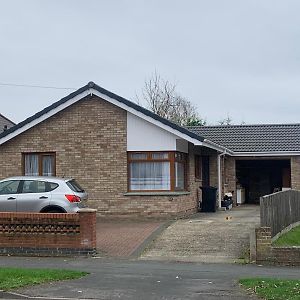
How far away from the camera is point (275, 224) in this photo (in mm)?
16141

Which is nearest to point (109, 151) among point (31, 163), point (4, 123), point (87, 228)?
point (31, 163)

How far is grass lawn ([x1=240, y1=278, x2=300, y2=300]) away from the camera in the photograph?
9.53 m

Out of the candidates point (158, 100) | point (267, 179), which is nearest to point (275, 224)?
point (267, 179)

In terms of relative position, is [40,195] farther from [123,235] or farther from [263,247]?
[263,247]

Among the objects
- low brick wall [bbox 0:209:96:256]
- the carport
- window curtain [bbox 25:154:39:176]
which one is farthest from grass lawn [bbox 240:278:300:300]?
the carport

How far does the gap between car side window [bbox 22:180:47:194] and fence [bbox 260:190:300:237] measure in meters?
6.20

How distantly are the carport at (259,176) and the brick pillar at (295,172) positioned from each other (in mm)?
2769

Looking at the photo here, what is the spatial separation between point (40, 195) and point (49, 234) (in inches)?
102

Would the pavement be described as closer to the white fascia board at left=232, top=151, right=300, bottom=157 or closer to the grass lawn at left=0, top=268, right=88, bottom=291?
the grass lawn at left=0, top=268, right=88, bottom=291

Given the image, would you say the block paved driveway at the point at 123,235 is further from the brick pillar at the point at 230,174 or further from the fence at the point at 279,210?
the brick pillar at the point at 230,174

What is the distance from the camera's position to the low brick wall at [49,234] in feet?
47.3

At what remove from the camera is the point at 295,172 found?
29.4m

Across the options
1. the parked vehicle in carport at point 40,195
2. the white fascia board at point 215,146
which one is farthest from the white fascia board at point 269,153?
the parked vehicle in carport at point 40,195

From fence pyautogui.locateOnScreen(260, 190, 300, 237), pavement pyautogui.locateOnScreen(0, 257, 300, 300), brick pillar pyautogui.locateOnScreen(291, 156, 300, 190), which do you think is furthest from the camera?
brick pillar pyautogui.locateOnScreen(291, 156, 300, 190)
